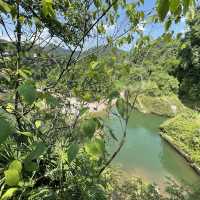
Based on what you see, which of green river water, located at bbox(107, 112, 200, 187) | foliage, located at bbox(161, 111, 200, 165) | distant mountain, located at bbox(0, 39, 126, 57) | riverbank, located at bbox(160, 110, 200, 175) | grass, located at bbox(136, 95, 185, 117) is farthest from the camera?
grass, located at bbox(136, 95, 185, 117)

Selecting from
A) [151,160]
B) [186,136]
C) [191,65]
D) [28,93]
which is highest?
[28,93]

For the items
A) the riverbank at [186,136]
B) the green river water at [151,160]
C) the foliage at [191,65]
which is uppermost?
the foliage at [191,65]

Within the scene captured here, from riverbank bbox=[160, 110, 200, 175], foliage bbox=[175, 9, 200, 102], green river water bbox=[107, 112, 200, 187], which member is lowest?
green river water bbox=[107, 112, 200, 187]

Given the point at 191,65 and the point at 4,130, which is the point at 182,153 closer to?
the point at 4,130

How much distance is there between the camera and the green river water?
789 cm

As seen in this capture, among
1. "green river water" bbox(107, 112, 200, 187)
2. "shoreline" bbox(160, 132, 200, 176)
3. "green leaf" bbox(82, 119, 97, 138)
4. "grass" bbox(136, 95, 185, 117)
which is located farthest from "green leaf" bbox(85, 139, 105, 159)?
"grass" bbox(136, 95, 185, 117)

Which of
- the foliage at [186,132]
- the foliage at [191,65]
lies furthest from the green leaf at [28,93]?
the foliage at [191,65]

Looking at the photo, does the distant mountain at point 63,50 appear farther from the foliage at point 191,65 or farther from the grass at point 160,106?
the foliage at point 191,65

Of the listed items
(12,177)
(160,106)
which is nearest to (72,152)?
(12,177)

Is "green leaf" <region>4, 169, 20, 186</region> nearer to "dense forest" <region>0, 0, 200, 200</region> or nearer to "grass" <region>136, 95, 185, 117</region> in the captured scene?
"dense forest" <region>0, 0, 200, 200</region>

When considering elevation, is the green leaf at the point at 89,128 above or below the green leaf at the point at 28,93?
below

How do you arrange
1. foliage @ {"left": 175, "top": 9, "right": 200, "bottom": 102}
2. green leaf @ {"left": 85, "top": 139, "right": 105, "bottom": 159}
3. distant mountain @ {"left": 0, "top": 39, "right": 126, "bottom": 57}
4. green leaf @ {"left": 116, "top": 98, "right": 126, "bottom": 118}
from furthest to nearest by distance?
foliage @ {"left": 175, "top": 9, "right": 200, "bottom": 102} → distant mountain @ {"left": 0, "top": 39, "right": 126, "bottom": 57} → green leaf @ {"left": 116, "top": 98, "right": 126, "bottom": 118} → green leaf @ {"left": 85, "top": 139, "right": 105, "bottom": 159}

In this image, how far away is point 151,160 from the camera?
902cm

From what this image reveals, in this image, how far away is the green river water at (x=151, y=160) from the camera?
310 inches
